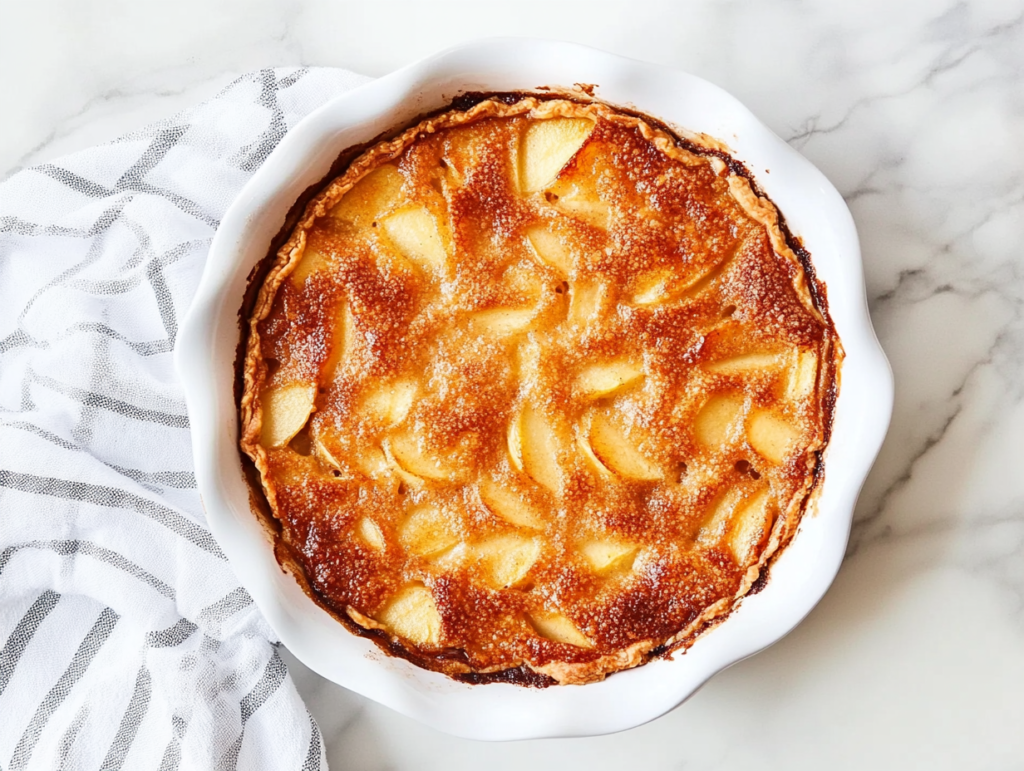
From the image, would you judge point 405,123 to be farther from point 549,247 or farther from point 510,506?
point 510,506

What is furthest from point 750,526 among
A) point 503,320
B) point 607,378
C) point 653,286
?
point 503,320

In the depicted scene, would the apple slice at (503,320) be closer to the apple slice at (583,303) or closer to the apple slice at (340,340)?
the apple slice at (583,303)

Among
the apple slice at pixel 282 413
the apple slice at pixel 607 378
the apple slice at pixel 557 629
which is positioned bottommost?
the apple slice at pixel 557 629

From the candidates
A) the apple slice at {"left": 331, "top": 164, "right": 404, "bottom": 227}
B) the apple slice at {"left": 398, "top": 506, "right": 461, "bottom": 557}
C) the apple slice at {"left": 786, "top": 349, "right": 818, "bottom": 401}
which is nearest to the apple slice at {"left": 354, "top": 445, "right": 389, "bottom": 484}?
the apple slice at {"left": 398, "top": 506, "right": 461, "bottom": 557}

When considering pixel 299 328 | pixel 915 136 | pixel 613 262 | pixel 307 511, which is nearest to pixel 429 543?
pixel 307 511

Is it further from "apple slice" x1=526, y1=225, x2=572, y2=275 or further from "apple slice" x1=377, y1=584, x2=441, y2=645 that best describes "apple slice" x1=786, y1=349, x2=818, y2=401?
"apple slice" x1=377, y1=584, x2=441, y2=645

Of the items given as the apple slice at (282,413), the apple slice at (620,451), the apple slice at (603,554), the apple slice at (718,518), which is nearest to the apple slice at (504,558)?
the apple slice at (603,554)

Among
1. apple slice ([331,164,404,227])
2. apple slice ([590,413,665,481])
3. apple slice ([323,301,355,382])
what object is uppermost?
apple slice ([331,164,404,227])
